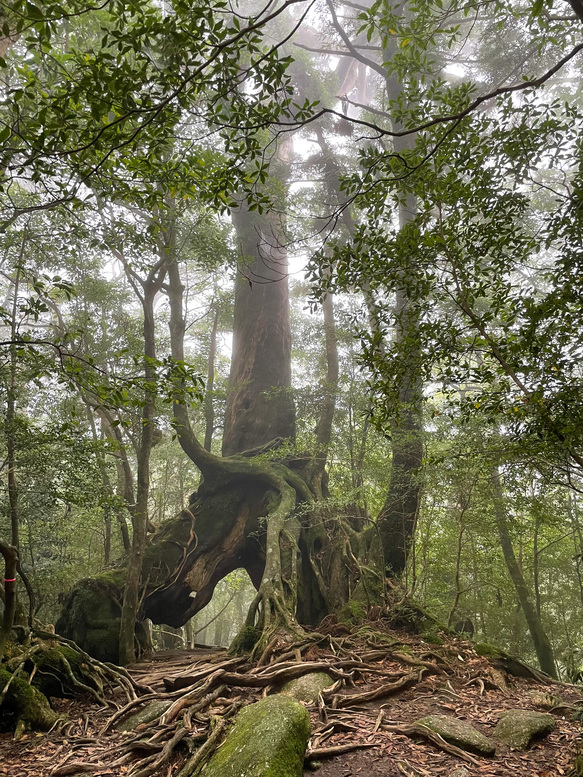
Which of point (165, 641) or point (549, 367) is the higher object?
point (549, 367)

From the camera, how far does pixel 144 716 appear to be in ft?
15.1

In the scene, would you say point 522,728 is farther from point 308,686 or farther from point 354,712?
point 308,686

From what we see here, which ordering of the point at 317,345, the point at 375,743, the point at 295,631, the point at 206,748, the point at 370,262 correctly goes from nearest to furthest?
the point at 206,748 → the point at 375,743 → the point at 370,262 → the point at 295,631 → the point at 317,345

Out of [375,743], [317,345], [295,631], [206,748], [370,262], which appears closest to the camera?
[206,748]

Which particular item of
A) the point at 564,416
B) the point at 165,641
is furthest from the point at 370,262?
the point at 165,641

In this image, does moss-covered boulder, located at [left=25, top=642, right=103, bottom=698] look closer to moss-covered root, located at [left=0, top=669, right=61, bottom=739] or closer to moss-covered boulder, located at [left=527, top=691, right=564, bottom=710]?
moss-covered root, located at [left=0, top=669, right=61, bottom=739]

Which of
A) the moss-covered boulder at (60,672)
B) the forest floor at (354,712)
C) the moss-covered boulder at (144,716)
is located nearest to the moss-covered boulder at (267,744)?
the forest floor at (354,712)

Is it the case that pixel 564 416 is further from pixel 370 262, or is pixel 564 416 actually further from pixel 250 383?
pixel 250 383

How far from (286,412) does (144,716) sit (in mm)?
7481

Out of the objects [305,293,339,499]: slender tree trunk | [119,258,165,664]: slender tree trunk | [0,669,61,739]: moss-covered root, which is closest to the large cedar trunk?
[119,258,165,664]: slender tree trunk

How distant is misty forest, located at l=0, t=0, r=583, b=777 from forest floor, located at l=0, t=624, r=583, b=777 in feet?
0.12

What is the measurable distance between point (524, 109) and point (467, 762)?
204 inches

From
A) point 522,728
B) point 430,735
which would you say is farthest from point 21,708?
point 522,728

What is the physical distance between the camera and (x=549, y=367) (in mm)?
3479
